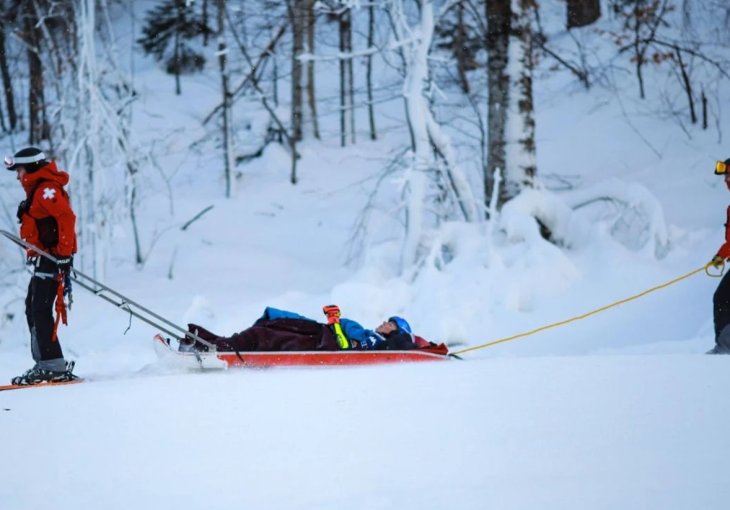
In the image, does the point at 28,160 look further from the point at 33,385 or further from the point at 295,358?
the point at 295,358

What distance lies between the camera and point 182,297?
11.6 metres

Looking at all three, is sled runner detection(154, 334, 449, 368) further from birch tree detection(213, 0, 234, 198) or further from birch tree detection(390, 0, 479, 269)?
birch tree detection(213, 0, 234, 198)

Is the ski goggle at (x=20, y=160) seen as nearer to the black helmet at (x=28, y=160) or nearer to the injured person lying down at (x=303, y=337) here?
the black helmet at (x=28, y=160)

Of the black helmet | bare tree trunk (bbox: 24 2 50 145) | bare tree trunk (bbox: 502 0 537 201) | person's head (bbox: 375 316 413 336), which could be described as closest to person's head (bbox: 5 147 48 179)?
the black helmet

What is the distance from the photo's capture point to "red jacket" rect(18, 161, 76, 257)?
5.64 m

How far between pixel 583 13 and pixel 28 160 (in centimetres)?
1565

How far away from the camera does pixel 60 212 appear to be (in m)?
5.66

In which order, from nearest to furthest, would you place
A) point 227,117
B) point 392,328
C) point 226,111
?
point 392,328
point 226,111
point 227,117

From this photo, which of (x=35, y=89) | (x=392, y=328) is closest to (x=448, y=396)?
(x=392, y=328)

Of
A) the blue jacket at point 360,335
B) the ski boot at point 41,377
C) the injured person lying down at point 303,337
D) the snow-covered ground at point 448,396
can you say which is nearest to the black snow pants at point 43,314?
the ski boot at point 41,377

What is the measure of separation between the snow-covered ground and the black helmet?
56.2 inches

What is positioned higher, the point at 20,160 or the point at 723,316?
the point at 20,160

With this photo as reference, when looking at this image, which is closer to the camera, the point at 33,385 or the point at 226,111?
the point at 33,385

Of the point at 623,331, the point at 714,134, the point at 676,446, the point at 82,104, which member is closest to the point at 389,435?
the point at 676,446
